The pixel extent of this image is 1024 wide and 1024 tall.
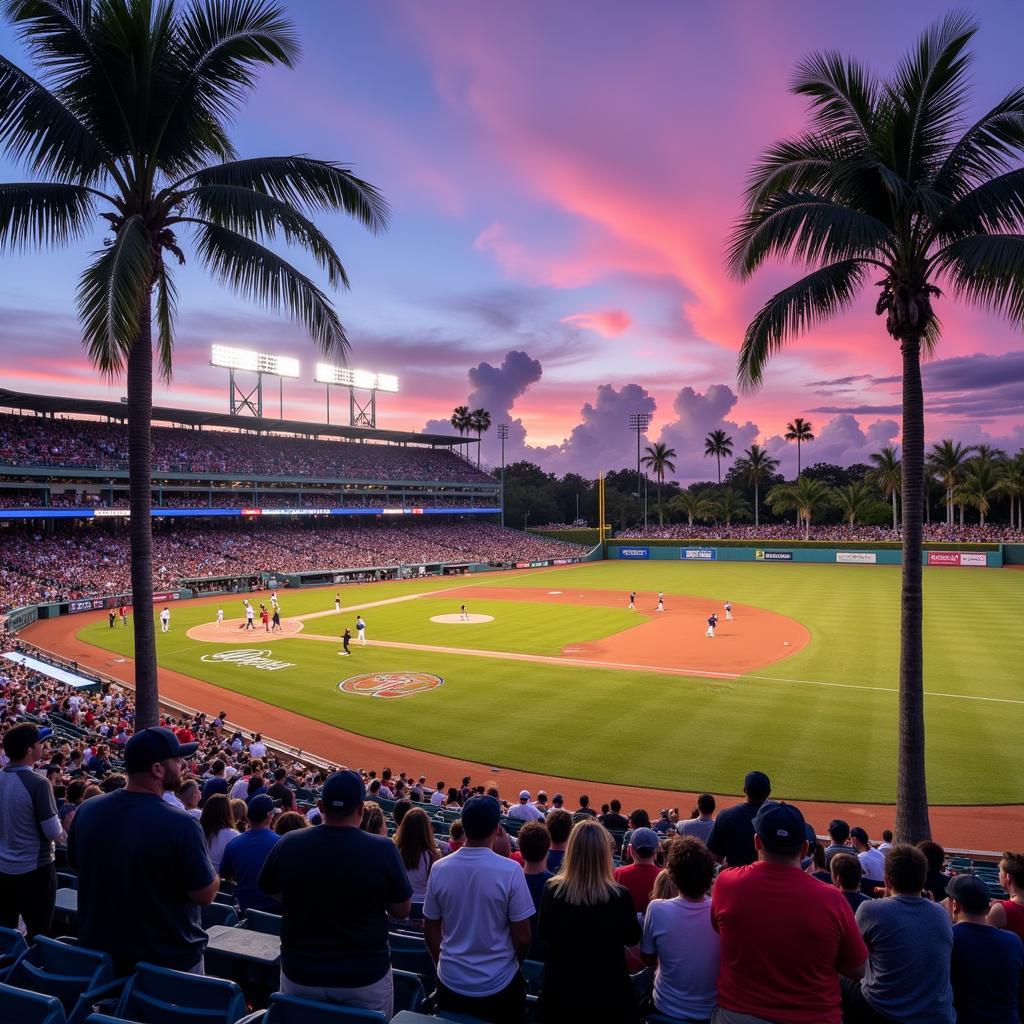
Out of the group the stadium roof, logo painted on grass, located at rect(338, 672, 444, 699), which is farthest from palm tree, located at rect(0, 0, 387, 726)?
the stadium roof

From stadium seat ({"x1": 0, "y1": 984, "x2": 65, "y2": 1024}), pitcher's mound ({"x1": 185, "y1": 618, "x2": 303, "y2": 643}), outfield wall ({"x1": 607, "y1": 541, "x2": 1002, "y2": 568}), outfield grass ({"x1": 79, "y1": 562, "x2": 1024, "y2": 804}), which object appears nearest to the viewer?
stadium seat ({"x1": 0, "y1": 984, "x2": 65, "y2": 1024})

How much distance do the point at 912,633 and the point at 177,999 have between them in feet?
38.4

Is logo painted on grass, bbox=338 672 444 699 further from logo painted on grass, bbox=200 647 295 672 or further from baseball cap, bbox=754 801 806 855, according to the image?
baseball cap, bbox=754 801 806 855

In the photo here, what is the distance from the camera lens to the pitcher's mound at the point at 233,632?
4028cm

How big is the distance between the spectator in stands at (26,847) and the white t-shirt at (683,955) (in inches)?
195

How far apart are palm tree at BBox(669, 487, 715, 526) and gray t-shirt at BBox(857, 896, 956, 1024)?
116634mm

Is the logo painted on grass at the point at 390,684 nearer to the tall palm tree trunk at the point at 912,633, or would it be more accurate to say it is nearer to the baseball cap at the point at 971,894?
the tall palm tree trunk at the point at 912,633

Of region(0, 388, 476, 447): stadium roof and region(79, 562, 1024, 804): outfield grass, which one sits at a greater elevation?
region(0, 388, 476, 447): stadium roof

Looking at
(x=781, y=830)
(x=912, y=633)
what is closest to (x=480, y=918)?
(x=781, y=830)

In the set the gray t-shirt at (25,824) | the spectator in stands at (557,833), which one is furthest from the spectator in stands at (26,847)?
the spectator in stands at (557,833)

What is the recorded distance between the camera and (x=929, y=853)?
7.92 m

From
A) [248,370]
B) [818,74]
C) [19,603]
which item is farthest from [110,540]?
[818,74]

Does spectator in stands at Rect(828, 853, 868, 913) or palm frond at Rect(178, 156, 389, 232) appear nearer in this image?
spectator in stands at Rect(828, 853, 868, 913)

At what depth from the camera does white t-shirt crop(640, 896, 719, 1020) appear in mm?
4266
